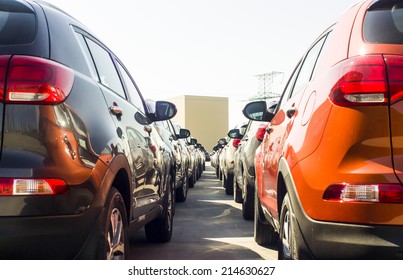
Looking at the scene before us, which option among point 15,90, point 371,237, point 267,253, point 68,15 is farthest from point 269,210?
point 15,90

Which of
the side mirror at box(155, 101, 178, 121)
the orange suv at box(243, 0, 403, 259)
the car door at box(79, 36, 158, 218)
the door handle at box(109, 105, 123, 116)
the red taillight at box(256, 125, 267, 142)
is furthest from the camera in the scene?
the red taillight at box(256, 125, 267, 142)

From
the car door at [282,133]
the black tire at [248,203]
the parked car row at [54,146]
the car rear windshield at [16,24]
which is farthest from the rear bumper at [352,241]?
the black tire at [248,203]

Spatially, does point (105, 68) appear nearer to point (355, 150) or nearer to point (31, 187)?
point (31, 187)

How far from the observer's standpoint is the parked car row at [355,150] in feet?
6.86

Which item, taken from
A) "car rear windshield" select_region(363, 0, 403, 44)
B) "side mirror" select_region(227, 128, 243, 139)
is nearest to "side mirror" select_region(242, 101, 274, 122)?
"car rear windshield" select_region(363, 0, 403, 44)

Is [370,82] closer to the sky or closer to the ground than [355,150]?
closer to the sky

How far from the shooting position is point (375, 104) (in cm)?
216

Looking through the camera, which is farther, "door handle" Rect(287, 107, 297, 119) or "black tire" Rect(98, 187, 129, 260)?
"door handle" Rect(287, 107, 297, 119)

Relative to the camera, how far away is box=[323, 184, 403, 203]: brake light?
2.07 meters

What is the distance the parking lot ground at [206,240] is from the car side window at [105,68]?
1.73 metres

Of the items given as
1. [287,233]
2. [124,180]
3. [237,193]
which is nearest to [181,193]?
[237,193]

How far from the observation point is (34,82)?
2.15 m

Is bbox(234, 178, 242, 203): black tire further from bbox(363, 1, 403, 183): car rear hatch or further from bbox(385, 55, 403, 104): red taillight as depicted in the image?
bbox(385, 55, 403, 104): red taillight

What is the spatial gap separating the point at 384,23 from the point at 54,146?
171 cm
